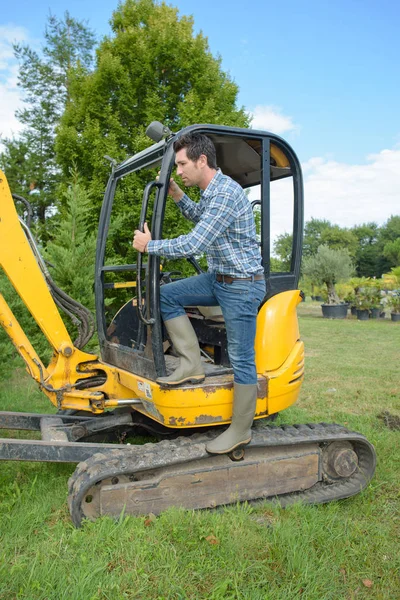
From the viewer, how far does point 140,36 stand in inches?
382

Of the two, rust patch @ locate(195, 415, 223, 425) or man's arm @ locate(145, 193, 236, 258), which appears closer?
man's arm @ locate(145, 193, 236, 258)

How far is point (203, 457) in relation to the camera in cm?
325

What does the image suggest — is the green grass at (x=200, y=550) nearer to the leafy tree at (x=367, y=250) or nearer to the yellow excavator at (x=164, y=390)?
the yellow excavator at (x=164, y=390)

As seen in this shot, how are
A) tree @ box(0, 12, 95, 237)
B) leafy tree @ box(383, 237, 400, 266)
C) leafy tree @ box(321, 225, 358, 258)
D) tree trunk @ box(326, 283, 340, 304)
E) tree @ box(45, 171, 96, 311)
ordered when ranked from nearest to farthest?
Answer: tree @ box(45, 171, 96, 311) < tree @ box(0, 12, 95, 237) < tree trunk @ box(326, 283, 340, 304) < leafy tree @ box(383, 237, 400, 266) < leafy tree @ box(321, 225, 358, 258)

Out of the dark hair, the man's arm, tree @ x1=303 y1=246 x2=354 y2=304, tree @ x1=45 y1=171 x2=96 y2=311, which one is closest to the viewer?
the man's arm

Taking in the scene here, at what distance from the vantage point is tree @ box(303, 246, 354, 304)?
21359 millimetres

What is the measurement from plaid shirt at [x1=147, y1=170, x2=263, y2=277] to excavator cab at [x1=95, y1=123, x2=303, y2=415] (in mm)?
165

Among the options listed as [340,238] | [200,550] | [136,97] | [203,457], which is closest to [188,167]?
[203,457]

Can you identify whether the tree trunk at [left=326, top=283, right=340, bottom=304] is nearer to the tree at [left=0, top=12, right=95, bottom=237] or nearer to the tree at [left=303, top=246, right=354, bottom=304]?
the tree at [left=303, top=246, right=354, bottom=304]

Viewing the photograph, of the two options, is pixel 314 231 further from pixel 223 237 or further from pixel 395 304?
pixel 223 237

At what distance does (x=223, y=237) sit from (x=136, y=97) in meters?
7.47

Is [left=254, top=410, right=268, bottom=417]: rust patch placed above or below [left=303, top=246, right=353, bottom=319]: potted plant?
below

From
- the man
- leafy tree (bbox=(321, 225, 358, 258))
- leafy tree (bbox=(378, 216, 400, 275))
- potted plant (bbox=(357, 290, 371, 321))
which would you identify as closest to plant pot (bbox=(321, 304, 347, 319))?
potted plant (bbox=(357, 290, 371, 321))

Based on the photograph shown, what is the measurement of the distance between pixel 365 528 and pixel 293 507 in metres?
0.48
